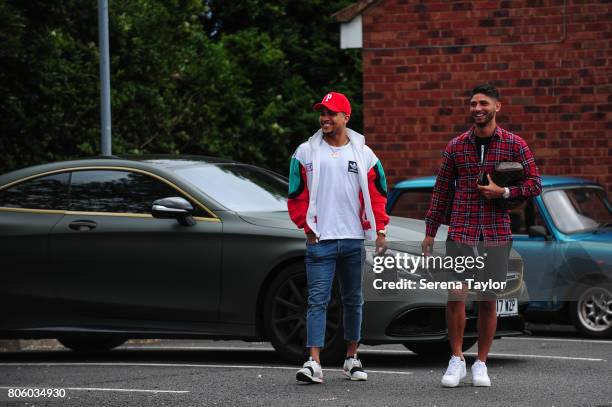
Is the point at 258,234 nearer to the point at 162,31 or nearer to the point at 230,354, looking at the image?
the point at 230,354

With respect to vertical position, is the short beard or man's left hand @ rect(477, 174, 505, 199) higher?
the short beard

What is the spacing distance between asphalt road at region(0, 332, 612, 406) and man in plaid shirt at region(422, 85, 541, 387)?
13.4 inches

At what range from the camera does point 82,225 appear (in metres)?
10.6

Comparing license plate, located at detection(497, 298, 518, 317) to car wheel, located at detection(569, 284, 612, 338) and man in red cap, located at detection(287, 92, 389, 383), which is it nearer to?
man in red cap, located at detection(287, 92, 389, 383)

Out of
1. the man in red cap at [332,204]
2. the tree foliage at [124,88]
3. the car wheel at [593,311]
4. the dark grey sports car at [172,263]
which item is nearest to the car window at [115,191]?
the dark grey sports car at [172,263]

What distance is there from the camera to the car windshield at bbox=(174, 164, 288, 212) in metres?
10.4

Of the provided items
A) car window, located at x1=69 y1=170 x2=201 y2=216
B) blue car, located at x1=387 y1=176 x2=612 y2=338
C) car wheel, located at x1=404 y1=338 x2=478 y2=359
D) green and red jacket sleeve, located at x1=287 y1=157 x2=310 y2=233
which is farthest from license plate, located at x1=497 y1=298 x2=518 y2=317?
blue car, located at x1=387 y1=176 x2=612 y2=338

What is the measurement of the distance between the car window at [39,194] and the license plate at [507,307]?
334 centimetres

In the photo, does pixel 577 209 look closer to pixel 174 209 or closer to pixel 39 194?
pixel 174 209

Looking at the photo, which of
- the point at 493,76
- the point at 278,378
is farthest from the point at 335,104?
the point at 493,76

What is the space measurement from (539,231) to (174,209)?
13.6 feet

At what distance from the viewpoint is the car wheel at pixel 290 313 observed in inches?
384

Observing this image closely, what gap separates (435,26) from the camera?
17.3 metres

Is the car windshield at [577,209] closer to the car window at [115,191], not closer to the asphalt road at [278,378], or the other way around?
the asphalt road at [278,378]
